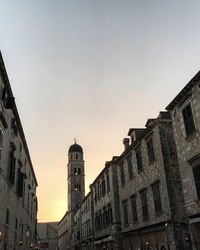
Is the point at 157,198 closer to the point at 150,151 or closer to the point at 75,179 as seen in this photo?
the point at 150,151

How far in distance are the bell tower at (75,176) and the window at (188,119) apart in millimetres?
61113

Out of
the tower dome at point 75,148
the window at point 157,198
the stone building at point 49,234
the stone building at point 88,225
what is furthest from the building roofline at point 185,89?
the stone building at point 49,234

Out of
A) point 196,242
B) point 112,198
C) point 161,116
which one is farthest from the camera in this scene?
point 112,198

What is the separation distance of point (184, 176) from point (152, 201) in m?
4.72

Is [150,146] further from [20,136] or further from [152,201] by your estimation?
[20,136]

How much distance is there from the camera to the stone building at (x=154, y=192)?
17.5 metres

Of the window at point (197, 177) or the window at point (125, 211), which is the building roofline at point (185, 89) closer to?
the window at point (197, 177)

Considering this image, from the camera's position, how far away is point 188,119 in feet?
52.8

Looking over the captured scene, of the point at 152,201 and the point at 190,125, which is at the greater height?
the point at 190,125

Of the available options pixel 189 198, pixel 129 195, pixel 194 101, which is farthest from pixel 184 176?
pixel 129 195

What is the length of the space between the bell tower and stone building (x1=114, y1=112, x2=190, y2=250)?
1976 inches

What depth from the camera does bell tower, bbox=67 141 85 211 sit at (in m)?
74.5

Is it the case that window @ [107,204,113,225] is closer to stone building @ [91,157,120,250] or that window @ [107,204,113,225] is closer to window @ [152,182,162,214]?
stone building @ [91,157,120,250]

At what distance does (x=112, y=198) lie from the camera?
2961 cm
